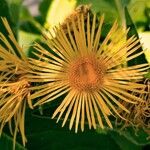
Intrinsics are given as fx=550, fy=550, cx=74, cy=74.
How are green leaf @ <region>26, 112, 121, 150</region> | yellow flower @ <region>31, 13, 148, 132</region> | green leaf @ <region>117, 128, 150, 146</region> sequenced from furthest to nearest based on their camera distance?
1. green leaf @ <region>26, 112, 121, 150</region>
2. green leaf @ <region>117, 128, 150, 146</region>
3. yellow flower @ <region>31, 13, 148, 132</region>

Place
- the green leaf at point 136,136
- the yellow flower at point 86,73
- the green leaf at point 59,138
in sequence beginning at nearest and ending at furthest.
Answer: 1. the yellow flower at point 86,73
2. the green leaf at point 136,136
3. the green leaf at point 59,138

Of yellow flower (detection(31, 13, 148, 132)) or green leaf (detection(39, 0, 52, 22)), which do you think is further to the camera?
green leaf (detection(39, 0, 52, 22))

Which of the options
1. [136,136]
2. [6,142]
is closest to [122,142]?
[136,136]

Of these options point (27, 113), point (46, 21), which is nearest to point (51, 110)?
point (27, 113)

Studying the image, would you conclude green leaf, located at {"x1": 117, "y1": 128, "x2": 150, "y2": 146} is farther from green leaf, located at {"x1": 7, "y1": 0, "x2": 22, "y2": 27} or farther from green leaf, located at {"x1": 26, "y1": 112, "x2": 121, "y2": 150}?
green leaf, located at {"x1": 7, "y1": 0, "x2": 22, "y2": 27}

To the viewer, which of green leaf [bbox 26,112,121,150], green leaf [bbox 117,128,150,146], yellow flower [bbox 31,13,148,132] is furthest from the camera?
green leaf [bbox 26,112,121,150]

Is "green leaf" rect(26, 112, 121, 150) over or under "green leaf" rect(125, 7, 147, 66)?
under

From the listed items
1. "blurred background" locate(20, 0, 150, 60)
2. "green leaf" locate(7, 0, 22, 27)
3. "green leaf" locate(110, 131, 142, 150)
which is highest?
"green leaf" locate(7, 0, 22, 27)

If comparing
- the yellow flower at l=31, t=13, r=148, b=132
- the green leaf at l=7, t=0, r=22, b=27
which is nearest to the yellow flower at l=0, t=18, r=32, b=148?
the yellow flower at l=31, t=13, r=148, b=132

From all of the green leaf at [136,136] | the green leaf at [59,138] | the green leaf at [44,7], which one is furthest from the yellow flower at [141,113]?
the green leaf at [44,7]

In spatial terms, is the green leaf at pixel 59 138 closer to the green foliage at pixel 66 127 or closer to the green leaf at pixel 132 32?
the green foliage at pixel 66 127
